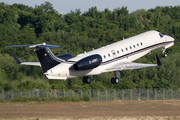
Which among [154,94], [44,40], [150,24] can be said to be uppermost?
[150,24]

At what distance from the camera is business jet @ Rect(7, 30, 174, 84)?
1368 inches

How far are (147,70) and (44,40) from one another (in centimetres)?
3192

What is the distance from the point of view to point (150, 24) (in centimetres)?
13700

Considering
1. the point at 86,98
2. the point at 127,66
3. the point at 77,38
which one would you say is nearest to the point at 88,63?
the point at 127,66

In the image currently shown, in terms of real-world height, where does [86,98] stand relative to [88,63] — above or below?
below

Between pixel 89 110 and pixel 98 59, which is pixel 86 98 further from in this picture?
pixel 98 59

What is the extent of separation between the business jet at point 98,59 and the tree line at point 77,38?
291 cm

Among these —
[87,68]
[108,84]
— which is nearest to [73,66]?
[87,68]

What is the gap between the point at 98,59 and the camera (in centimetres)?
3581

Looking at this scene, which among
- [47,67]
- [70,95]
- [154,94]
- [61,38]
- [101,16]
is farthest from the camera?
[101,16]

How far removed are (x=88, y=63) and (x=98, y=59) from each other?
1330 mm

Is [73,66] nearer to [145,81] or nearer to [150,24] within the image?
[145,81]

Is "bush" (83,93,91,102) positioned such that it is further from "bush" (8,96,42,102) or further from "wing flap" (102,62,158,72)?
"wing flap" (102,62,158,72)

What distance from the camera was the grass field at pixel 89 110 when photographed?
38.8 m
